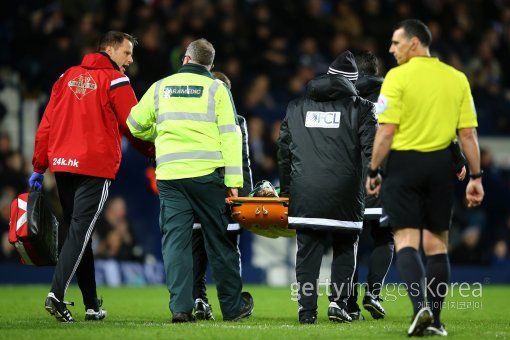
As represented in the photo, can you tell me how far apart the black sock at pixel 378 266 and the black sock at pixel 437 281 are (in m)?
2.03

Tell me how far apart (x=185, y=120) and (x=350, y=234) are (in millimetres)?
1643

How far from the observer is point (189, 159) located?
8562 millimetres

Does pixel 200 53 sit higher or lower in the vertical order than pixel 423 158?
higher

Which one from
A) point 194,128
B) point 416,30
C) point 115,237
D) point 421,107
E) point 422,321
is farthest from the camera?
point 115,237

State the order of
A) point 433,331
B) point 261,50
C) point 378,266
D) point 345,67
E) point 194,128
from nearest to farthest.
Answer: point 433,331 < point 194,128 < point 345,67 < point 378,266 < point 261,50

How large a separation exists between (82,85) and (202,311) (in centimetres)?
223

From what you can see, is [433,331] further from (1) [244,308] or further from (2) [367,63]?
(2) [367,63]

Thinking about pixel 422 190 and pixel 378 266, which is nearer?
pixel 422 190

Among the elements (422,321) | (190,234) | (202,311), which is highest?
(190,234)

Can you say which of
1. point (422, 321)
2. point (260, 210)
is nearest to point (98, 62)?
point (260, 210)

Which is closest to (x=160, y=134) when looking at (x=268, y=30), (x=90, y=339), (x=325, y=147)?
(x=325, y=147)

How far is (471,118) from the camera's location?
767 cm

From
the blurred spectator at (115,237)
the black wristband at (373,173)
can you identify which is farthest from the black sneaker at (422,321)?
the blurred spectator at (115,237)

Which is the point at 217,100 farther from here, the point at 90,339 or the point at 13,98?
the point at 13,98
